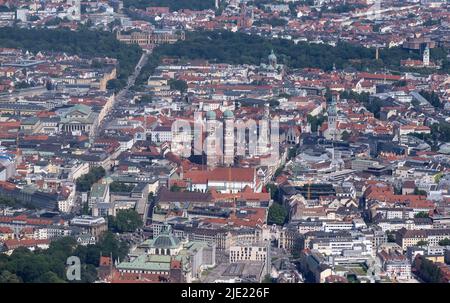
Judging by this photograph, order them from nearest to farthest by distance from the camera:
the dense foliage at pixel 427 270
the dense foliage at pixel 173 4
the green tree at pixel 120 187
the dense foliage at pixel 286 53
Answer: the dense foliage at pixel 427 270 → the green tree at pixel 120 187 → the dense foliage at pixel 286 53 → the dense foliage at pixel 173 4

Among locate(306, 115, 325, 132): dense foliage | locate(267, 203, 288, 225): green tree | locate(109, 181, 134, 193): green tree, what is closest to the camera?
locate(267, 203, 288, 225): green tree

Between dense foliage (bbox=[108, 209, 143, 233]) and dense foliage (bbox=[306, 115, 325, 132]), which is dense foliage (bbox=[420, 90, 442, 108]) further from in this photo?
dense foliage (bbox=[108, 209, 143, 233])

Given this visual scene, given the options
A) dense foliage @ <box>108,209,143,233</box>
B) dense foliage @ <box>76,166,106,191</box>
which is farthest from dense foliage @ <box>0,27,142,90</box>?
dense foliage @ <box>108,209,143,233</box>

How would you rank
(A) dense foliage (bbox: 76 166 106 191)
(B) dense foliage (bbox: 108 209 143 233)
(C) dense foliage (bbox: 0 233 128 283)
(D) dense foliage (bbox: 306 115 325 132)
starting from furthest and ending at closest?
(D) dense foliage (bbox: 306 115 325 132) → (A) dense foliage (bbox: 76 166 106 191) → (B) dense foliage (bbox: 108 209 143 233) → (C) dense foliage (bbox: 0 233 128 283)

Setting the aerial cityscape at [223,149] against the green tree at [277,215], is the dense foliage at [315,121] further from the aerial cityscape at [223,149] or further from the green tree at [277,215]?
the green tree at [277,215]

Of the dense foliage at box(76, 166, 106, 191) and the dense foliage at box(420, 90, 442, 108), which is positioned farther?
the dense foliage at box(420, 90, 442, 108)

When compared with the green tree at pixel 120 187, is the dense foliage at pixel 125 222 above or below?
above

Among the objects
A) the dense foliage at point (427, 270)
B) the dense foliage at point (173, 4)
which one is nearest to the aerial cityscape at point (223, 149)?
the dense foliage at point (427, 270)
